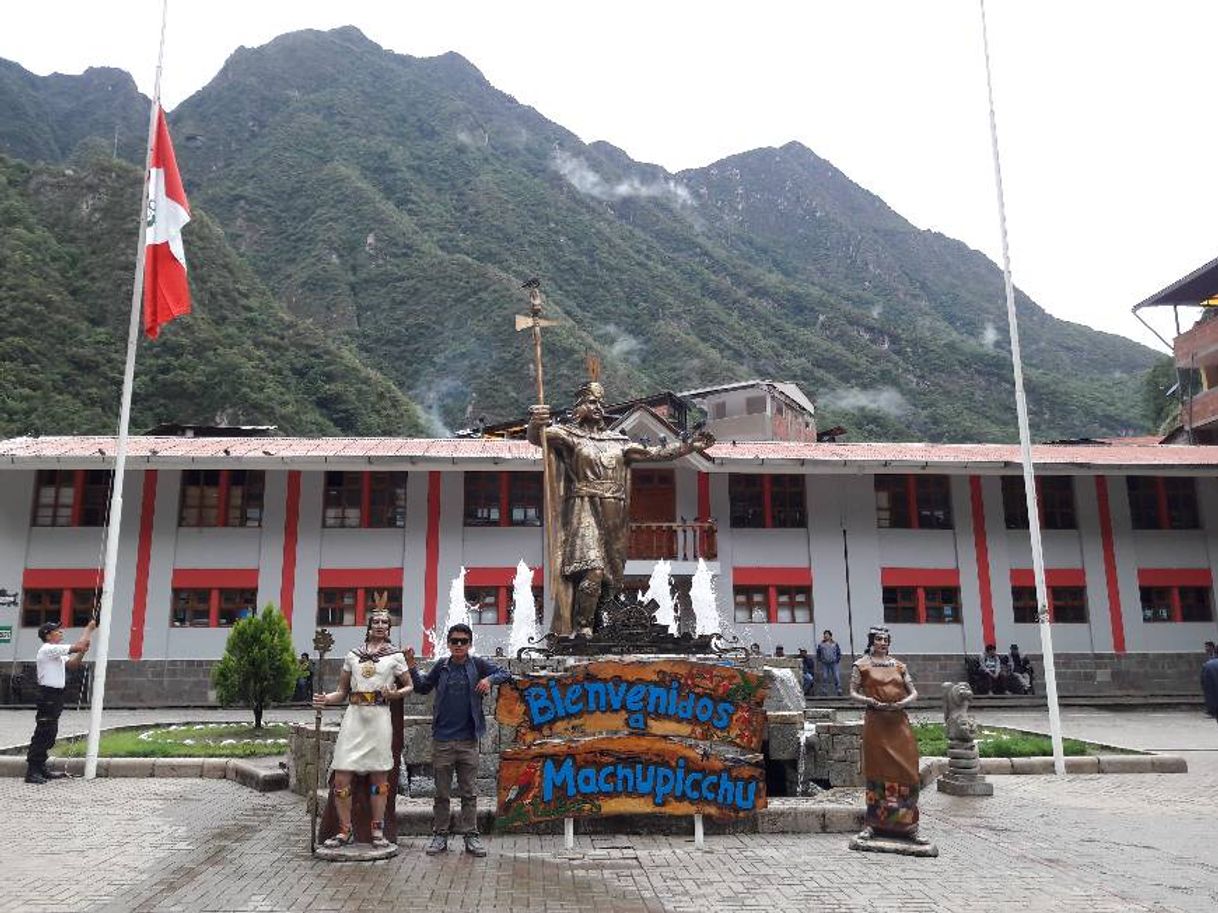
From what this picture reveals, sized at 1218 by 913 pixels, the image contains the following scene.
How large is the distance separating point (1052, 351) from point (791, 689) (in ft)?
310

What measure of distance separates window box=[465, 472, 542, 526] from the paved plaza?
14.1m

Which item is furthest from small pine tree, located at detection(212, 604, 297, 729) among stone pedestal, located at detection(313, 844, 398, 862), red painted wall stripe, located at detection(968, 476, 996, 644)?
red painted wall stripe, located at detection(968, 476, 996, 644)

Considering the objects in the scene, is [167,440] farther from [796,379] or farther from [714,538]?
[796,379]

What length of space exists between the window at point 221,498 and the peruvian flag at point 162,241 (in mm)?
11097

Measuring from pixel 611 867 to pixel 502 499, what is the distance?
56.2 ft

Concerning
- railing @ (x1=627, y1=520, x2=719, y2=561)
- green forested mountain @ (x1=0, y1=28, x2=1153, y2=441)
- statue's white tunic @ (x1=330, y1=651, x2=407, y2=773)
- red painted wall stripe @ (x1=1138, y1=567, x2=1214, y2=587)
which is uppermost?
green forested mountain @ (x1=0, y1=28, x2=1153, y2=441)

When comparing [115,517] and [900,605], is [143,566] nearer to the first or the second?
[115,517]

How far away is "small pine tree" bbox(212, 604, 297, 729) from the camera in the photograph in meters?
13.6

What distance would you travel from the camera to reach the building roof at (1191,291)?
2900 cm

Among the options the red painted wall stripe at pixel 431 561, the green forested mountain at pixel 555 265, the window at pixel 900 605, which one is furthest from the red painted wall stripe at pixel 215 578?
the green forested mountain at pixel 555 265

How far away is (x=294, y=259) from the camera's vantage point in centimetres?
7919

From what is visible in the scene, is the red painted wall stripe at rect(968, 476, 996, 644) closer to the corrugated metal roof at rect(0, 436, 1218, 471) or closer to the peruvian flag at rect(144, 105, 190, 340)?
the corrugated metal roof at rect(0, 436, 1218, 471)

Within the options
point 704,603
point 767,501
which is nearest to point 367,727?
point 704,603

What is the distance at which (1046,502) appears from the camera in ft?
78.4
